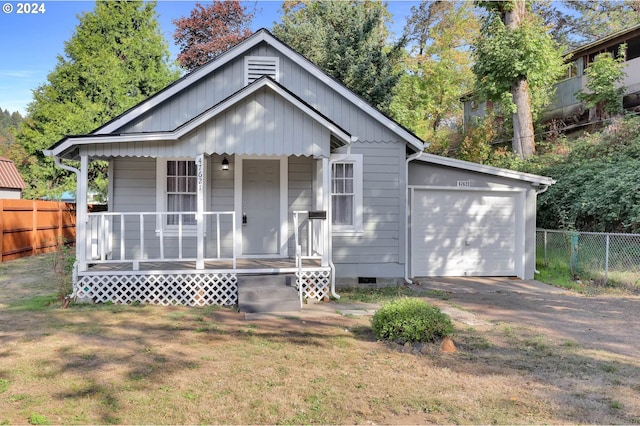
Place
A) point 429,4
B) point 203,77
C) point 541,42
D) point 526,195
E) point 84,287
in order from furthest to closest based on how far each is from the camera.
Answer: point 429,4 → point 541,42 → point 526,195 → point 203,77 → point 84,287

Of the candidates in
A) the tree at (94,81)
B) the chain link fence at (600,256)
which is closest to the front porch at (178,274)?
the chain link fence at (600,256)

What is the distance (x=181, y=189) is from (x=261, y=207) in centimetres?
178

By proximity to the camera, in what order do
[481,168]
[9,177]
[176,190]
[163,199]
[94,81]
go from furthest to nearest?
1. [9,177]
2. [94,81]
3. [481,168]
4. [176,190]
5. [163,199]

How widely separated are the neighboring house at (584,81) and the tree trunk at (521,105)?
3.07m

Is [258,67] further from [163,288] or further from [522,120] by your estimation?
[522,120]

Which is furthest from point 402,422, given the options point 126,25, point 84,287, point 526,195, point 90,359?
point 126,25

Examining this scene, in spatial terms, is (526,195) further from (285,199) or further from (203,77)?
(203,77)

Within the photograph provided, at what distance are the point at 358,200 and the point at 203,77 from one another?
4365 mm

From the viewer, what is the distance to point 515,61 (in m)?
16.2

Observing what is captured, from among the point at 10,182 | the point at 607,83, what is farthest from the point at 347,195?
the point at 10,182

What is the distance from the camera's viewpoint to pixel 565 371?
197 inches

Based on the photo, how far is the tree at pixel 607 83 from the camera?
706 inches

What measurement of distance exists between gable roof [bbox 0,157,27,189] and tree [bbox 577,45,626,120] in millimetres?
28316

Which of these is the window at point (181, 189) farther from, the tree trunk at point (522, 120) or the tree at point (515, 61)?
the tree trunk at point (522, 120)
